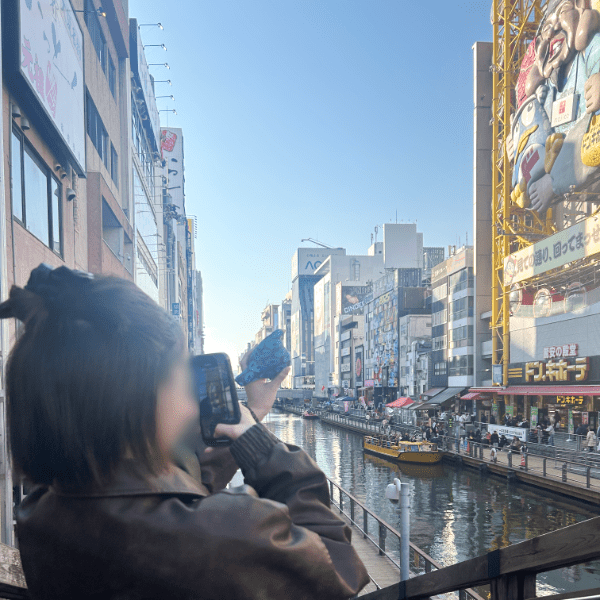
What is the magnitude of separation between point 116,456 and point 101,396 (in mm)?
143

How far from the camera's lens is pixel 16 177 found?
10.0 meters

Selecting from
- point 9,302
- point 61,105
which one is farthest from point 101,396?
point 61,105

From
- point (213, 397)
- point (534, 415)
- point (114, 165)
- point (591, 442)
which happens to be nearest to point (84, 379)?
point (213, 397)

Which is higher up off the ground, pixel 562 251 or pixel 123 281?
pixel 562 251

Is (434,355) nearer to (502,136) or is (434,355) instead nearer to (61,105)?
(502,136)

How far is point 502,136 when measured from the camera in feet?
153

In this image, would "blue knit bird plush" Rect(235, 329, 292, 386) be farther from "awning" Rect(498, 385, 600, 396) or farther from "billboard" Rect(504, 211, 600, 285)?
"billboard" Rect(504, 211, 600, 285)

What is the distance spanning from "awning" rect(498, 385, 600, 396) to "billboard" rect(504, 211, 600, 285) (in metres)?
7.05

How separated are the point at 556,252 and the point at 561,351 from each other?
6.03m

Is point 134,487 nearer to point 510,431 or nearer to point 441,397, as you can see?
point 510,431

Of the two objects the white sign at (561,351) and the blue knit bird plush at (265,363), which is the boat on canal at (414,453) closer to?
the white sign at (561,351)

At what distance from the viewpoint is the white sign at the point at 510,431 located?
99.3 ft

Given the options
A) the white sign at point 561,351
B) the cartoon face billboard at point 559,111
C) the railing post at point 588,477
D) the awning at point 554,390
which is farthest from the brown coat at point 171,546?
the white sign at point 561,351

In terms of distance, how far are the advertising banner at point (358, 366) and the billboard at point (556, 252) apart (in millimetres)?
52922
